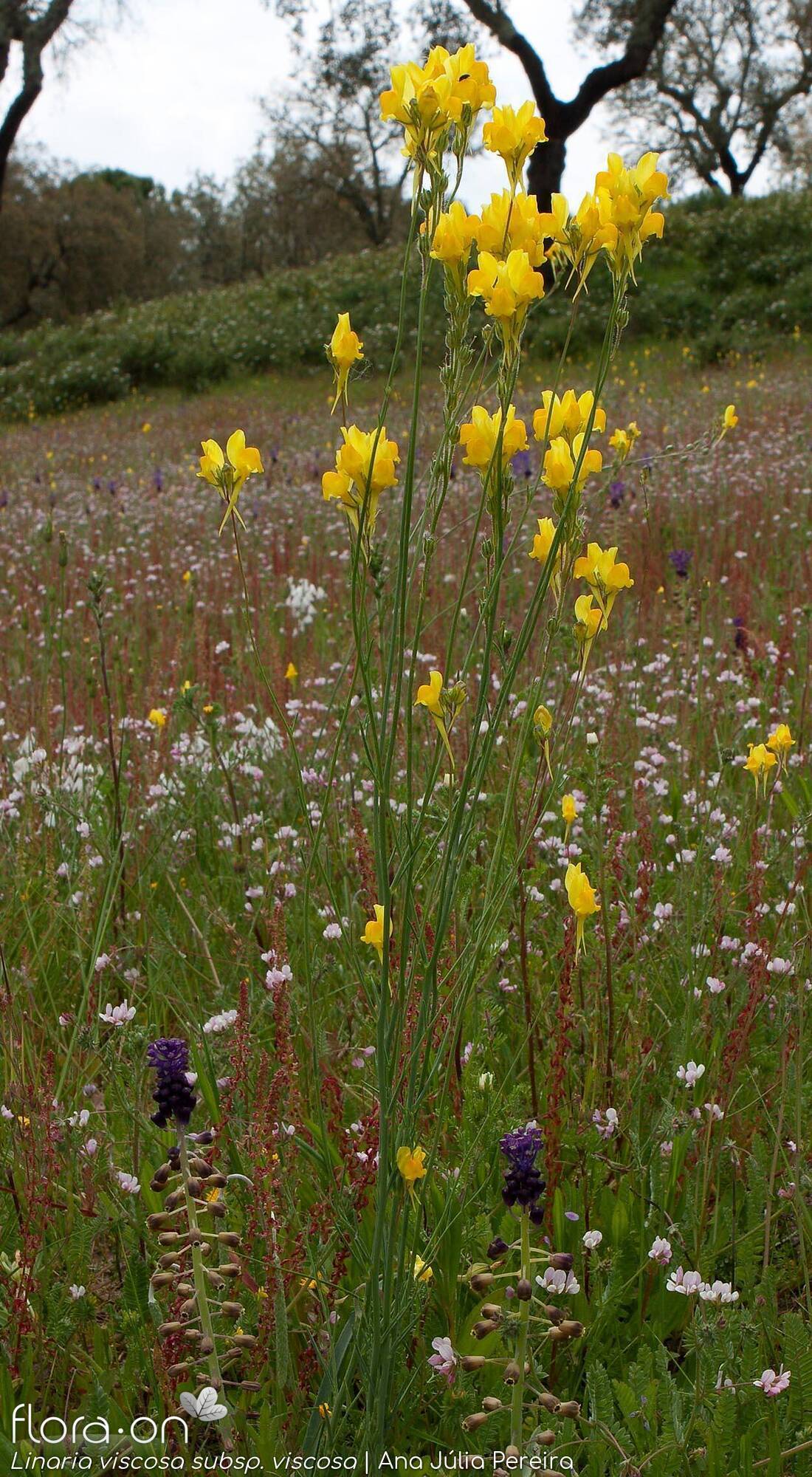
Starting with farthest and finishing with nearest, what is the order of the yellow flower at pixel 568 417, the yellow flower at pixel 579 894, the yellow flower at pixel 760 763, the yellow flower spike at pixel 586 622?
the yellow flower at pixel 760 763 → the yellow flower at pixel 579 894 → the yellow flower spike at pixel 586 622 → the yellow flower at pixel 568 417

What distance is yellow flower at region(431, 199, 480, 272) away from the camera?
1.07 meters

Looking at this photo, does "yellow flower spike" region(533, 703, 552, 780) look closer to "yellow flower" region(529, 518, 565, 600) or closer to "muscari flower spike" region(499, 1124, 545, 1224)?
"yellow flower" region(529, 518, 565, 600)

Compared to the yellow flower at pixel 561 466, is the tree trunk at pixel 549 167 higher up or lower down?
higher up

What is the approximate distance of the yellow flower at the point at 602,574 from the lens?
127 centimetres

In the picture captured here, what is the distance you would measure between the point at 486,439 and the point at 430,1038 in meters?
0.60

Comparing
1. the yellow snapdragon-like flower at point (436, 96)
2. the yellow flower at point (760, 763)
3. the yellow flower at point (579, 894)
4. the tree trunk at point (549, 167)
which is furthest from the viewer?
the tree trunk at point (549, 167)

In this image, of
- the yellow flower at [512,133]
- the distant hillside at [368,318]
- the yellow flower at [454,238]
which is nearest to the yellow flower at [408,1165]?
the yellow flower at [454,238]

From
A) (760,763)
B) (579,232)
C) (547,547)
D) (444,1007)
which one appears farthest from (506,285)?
(760,763)

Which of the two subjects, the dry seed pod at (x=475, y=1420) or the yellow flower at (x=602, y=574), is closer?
the dry seed pod at (x=475, y=1420)

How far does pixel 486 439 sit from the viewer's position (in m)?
1.10

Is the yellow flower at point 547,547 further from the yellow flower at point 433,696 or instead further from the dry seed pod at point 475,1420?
the dry seed pod at point 475,1420

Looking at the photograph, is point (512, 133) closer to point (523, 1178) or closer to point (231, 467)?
point (231, 467)

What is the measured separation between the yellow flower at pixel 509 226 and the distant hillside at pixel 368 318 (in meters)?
12.9

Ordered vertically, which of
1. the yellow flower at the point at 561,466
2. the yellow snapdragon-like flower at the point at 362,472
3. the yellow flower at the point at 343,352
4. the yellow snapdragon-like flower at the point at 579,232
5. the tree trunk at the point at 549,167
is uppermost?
the tree trunk at the point at 549,167
